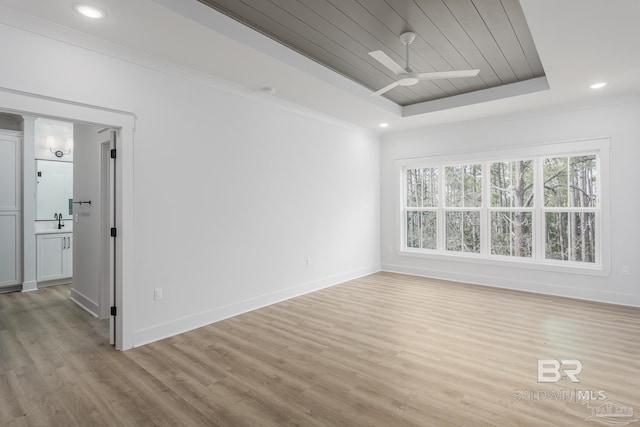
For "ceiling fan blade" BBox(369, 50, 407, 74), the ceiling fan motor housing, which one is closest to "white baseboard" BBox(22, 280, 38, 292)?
"ceiling fan blade" BBox(369, 50, 407, 74)

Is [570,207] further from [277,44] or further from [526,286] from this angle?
[277,44]

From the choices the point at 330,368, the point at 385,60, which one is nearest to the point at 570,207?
the point at 385,60

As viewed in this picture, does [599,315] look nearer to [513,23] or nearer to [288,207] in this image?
[513,23]

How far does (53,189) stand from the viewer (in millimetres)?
5695

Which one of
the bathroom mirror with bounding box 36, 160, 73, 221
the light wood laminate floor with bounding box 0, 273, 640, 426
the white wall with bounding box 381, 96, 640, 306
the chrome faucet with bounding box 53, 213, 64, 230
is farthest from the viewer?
the chrome faucet with bounding box 53, 213, 64, 230

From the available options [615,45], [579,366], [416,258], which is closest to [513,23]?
[615,45]

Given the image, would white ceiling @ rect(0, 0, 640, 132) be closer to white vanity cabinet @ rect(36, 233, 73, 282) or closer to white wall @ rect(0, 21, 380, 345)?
white wall @ rect(0, 21, 380, 345)

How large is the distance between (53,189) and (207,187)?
3815 millimetres

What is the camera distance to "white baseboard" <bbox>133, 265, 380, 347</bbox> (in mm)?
3217

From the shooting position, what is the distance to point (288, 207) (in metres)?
4.75

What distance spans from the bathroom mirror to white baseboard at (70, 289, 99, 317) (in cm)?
185

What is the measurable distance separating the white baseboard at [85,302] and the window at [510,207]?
4924mm

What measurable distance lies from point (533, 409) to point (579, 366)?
0.93 metres

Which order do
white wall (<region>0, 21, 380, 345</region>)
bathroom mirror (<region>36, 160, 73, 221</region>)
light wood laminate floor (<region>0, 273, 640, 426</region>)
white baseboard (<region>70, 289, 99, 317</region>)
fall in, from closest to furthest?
light wood laminate floor (<region>0, 273, 640, 426</region>) → white wall (<region>0, 21, 380, 345</region>) → white baseboard (<region>70, 289, 99, 317</region>) → bathroom mirror (<region>36, 160, 73, 221</region>)
